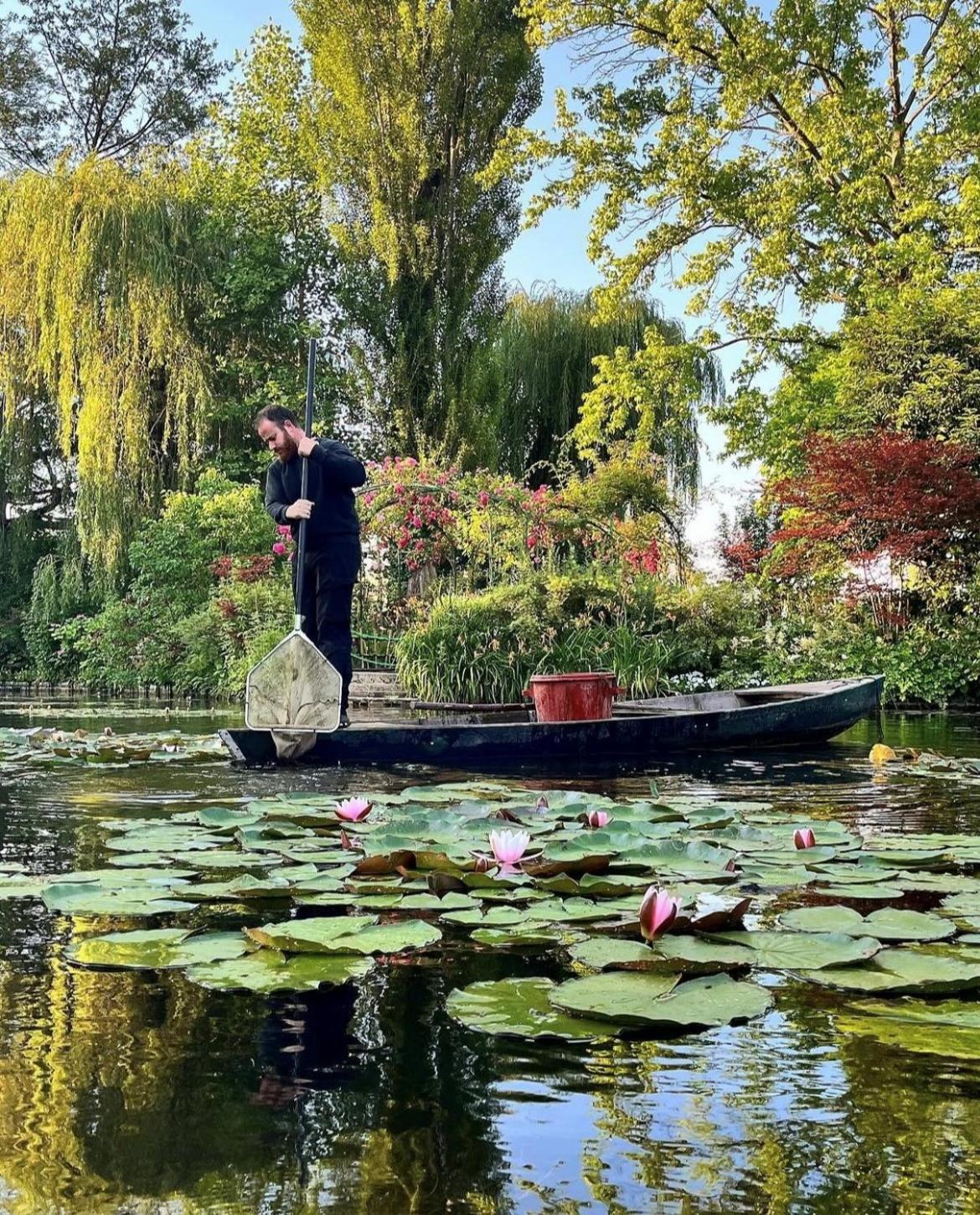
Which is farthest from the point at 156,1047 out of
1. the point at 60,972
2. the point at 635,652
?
the point at 635,652

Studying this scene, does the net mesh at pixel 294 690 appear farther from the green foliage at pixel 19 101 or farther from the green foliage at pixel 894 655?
the green foliage at pixel 19 101

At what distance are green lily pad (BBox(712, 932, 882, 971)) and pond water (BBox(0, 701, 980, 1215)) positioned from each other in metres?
0.04

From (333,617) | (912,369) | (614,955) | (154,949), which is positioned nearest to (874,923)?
(614,955)

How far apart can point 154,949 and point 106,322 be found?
15.3 metres

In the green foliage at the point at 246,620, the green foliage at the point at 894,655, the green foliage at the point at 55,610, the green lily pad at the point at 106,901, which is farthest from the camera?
the green foliage at the point at 55,610

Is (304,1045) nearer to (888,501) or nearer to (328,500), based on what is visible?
(328,500)

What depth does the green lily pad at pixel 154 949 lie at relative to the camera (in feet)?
5.10

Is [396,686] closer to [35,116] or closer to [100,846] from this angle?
[100,846]

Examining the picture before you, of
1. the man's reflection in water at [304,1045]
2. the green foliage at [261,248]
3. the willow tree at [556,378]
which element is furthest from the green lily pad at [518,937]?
the willow tree at [556,378]

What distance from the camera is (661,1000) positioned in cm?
133

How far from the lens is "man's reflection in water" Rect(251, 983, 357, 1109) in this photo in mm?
1115

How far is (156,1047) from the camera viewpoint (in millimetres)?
1227

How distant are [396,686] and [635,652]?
2039mm

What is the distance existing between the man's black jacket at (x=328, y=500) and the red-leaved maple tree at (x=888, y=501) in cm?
691
